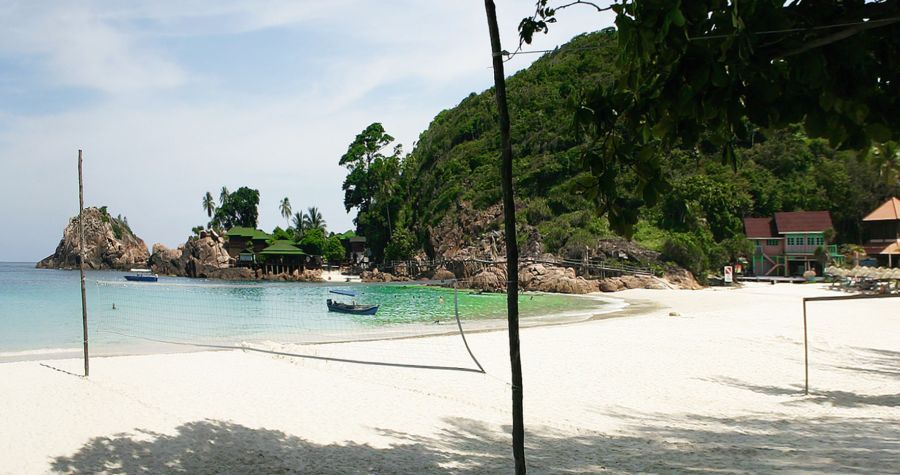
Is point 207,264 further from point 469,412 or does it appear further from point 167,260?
point 469,412

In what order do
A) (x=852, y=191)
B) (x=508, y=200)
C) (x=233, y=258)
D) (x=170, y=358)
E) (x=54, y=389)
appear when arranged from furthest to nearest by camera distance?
(x=233, y=258) < (x=852, y=191) < (x=170, y=358) < (x=54, y=389) < (x=508, y=200)

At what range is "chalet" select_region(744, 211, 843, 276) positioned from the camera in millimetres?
50438

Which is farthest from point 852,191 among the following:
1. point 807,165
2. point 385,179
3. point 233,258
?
point 233,258

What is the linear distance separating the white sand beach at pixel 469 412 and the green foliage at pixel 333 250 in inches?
2791

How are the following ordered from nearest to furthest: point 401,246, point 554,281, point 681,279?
point 554,281 < point 681,279 < point 401,246

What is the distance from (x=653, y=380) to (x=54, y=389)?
10.0 metres

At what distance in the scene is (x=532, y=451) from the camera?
6.51m

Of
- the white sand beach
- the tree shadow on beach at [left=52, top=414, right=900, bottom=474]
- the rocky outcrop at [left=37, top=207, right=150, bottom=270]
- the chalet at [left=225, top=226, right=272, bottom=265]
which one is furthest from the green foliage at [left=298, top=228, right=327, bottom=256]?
the tree shadow on beach at [left=52, top=414, right=900, bottom=474]

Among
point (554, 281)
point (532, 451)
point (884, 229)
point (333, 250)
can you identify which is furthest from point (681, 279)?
point (333, 250)

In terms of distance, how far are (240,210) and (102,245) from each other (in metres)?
27.6

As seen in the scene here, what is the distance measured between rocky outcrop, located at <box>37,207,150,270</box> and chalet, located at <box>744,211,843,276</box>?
101341 mm

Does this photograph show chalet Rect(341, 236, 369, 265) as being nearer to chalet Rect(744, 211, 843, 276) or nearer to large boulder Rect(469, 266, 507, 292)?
large boulder Rect(469, 266, 507, 292)

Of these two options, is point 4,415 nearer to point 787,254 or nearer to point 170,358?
point 170,358

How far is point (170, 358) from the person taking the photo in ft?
47.4
